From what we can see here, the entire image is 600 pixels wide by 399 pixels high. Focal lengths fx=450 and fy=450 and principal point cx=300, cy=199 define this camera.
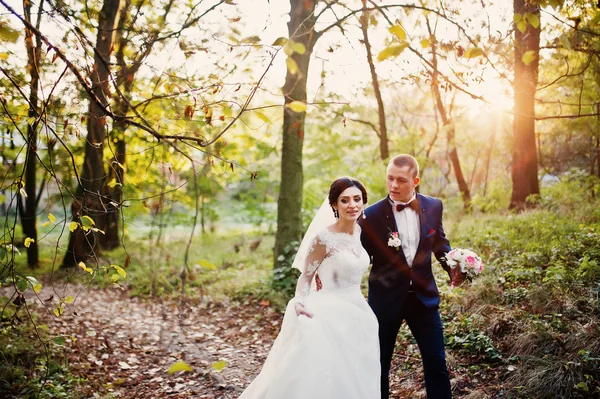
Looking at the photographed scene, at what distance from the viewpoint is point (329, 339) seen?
140 inches

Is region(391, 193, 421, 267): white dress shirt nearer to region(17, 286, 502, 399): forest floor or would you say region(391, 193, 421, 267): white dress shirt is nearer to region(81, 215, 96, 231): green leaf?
region(17, 286, 502, 399): forest floor

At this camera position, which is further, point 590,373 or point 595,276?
point 595,276

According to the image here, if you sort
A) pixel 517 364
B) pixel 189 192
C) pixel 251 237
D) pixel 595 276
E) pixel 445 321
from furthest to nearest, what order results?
pixel 251 237
pixel 189 192
pixel 445 321
pixel 595 276
pixel 517 364

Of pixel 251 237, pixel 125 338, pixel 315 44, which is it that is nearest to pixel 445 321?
pixel 125 338

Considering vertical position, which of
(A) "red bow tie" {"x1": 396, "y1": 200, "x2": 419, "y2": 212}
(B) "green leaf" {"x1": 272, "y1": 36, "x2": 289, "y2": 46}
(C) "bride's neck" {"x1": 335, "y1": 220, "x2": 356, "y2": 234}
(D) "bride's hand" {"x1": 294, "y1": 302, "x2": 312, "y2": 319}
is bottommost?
(D) "bride's hand" {"x1": 294, "y1": 302, "x2": 312, "y2": 319}

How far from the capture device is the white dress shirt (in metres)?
3.98

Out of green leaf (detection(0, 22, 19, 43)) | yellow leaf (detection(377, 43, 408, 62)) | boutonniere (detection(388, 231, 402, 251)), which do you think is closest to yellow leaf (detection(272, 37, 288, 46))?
yellow leaf (detection(377, 43, 408, 62))

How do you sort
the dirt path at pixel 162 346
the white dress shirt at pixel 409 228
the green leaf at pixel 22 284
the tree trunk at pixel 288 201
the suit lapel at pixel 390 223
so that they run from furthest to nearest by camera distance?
the tree trunk at pixel 288 201 → the dirt path at pixel 162 346 → the white dress shirt at pixel 409 228 → the suit lapel at pixel 390 223 → the green leaf at pixel 22 284

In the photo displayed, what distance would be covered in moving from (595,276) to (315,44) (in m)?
A: 5.94

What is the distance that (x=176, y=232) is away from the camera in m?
23.0

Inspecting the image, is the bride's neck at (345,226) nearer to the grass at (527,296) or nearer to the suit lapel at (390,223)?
the suit lapel at (390,223)

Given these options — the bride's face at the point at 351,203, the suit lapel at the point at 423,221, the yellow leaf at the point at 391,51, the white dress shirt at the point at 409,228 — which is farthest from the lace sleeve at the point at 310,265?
the yellow leaf at the point at 391,51

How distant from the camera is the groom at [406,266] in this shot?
3734mm

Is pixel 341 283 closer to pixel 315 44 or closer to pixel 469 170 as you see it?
pixel 315 44
